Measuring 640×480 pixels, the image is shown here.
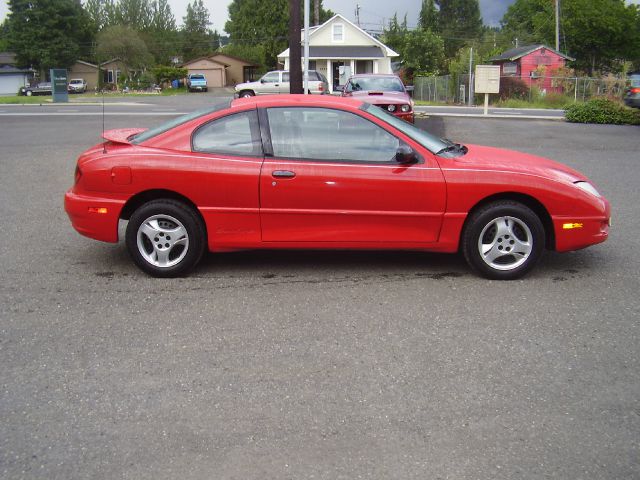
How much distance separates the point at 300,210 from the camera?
5836mm

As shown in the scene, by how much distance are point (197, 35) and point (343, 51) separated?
5996cm

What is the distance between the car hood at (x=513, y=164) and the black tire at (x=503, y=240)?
12.0 inches

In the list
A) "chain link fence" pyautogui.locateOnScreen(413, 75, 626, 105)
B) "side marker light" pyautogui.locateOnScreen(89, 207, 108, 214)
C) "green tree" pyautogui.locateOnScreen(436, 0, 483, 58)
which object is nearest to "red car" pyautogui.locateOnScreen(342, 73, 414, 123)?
"side marker light" pyautogui.locateOnScreen(89, 207, 108, 214)

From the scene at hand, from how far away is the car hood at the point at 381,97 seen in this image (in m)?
16.9

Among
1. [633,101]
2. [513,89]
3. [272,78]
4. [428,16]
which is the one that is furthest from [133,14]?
[633,101]

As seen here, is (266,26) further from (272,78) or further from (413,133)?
(413,133)

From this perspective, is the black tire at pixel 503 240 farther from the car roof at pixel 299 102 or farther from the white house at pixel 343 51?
the white house at pixel 343 51

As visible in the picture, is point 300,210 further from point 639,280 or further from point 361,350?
point 639,280

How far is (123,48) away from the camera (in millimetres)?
79312

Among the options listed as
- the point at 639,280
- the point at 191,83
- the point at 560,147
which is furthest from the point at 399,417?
the point at 191,83

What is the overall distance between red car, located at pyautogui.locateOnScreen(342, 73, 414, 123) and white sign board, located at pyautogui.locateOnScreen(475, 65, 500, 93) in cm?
931

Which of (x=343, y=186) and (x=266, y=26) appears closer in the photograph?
(x=343, y=186)

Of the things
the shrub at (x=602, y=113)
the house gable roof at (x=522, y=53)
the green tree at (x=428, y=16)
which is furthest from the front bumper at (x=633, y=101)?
the green tree at (x=428, y=16)

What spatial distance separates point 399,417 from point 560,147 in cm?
1344
